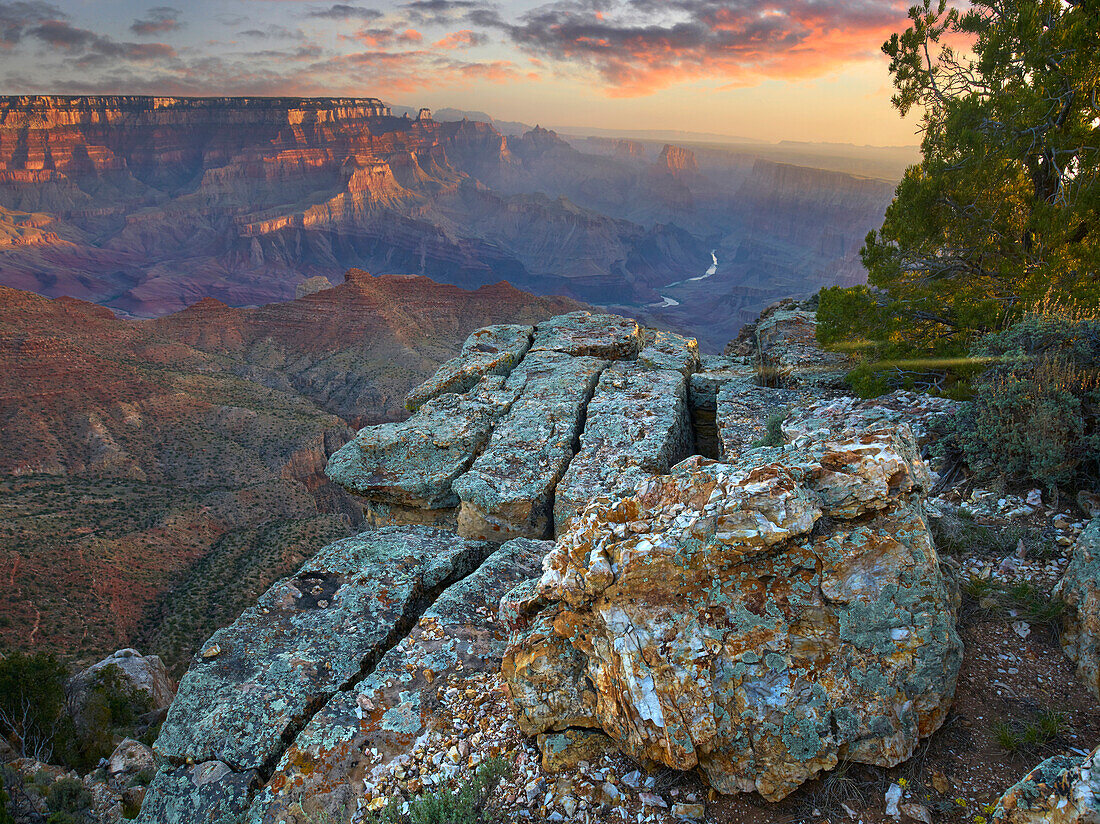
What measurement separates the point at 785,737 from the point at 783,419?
5502mm

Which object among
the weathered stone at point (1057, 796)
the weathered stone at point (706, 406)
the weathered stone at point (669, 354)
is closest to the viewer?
the weathered stone at point (1057, 796)

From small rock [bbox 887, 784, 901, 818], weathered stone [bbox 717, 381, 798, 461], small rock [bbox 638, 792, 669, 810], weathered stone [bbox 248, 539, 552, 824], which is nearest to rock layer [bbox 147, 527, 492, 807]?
weathered stone [bbox 248, 539, 552, 824]

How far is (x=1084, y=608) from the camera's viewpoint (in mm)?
3875

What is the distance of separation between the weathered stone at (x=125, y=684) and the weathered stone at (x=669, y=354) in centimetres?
1829

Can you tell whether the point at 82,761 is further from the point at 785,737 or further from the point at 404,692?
the point at 785,737

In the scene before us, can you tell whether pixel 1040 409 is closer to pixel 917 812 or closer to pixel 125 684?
pixel 917 812

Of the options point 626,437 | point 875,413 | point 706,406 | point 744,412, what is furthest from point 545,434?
point 875,413

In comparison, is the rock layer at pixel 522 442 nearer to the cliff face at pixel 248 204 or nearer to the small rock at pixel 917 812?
the small rock at pixel 917 812

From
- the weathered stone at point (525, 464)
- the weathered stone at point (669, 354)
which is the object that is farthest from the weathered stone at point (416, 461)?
the weathered stone at point (669, 354)

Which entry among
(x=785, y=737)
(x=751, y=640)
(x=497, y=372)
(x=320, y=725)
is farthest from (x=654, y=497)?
(x=497, y=372)

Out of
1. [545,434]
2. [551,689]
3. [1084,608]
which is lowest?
[551,689]

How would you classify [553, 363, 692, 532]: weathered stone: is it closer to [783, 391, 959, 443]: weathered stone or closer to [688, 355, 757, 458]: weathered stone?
[688, 355, 757, 458]: weathered stone

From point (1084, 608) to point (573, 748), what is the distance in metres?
3.78

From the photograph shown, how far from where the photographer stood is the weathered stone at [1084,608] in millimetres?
3750
